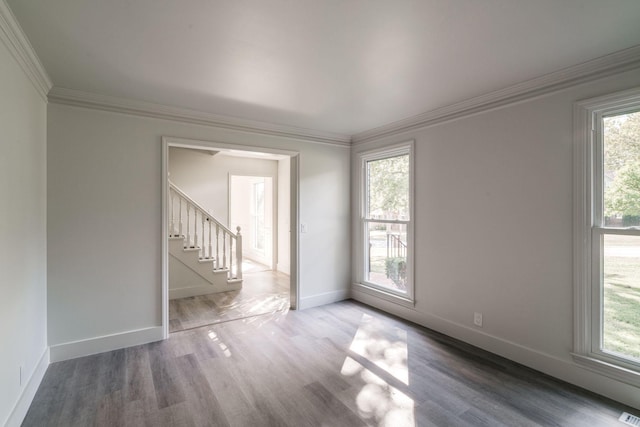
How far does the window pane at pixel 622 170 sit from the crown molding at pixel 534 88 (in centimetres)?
35

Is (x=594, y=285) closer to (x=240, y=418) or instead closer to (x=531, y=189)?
(x=531, y=189)

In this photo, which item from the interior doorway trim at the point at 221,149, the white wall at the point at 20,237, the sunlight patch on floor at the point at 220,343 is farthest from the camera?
the interior doorway trim at the point at 221,149

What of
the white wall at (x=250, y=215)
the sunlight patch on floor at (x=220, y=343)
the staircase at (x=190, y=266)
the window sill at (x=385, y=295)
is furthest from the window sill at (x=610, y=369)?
the white wall at (x=250, y=215)

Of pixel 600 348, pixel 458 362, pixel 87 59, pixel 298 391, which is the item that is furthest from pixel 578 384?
pixel 87 59

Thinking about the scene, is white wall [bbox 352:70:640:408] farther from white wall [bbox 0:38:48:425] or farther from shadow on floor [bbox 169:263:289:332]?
white wall [bbox 0:38:48:425]

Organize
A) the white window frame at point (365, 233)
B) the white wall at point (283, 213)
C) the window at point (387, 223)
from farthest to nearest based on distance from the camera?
the white wall at point (283, 213) < the window at point (387, 223) < the white window frame at point (365, 233)

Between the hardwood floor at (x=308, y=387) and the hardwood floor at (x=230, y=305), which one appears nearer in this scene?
the hardwood floor at (x=308, y=387)

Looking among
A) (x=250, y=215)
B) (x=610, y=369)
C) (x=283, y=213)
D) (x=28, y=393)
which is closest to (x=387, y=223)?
(x=610, y=369)

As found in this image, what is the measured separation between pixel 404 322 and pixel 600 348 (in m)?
1.82

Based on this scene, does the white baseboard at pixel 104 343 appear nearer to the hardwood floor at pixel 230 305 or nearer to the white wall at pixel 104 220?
the white wall at pixel 104 220

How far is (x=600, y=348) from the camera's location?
7.63 feet

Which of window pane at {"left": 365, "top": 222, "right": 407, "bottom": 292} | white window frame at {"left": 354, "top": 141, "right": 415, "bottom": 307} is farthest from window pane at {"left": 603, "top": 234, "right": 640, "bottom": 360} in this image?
window pane at {"left": 365, "top": 222, "right": 407, "bottom": 292}

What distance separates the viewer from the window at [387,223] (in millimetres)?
3918

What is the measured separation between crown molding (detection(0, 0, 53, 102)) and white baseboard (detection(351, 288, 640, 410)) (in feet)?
13.7
